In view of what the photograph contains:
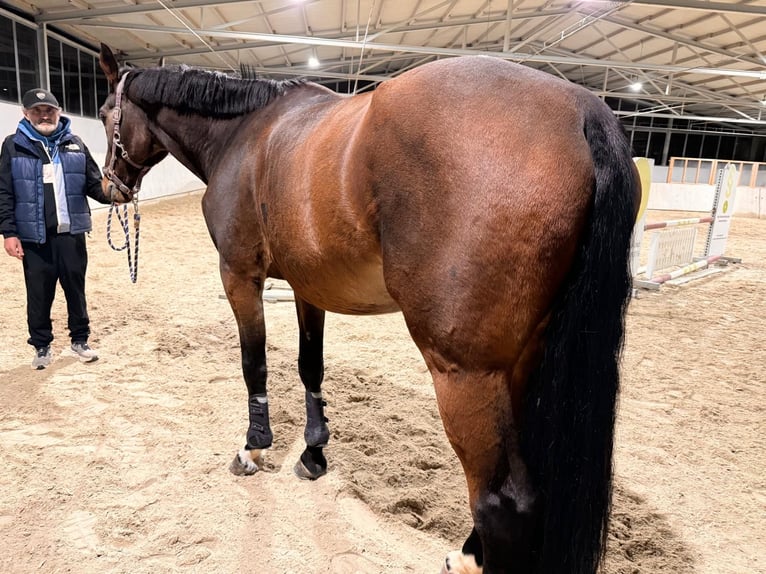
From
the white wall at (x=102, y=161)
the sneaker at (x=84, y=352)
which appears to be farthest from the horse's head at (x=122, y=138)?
the white wall at (x=102, y=161)

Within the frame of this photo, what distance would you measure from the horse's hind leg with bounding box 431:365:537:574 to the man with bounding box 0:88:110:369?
9.14ft

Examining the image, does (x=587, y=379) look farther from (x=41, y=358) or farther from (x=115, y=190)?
(x=41, y=358)

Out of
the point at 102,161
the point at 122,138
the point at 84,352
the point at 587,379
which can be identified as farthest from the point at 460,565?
the point at 102,161

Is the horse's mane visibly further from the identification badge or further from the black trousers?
the black trousers

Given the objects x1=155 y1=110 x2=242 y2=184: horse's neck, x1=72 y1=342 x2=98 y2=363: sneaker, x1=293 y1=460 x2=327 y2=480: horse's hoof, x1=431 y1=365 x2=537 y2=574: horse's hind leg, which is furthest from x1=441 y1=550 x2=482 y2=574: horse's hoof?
x1=72 y1=342 x2=98 y2=363: sneaker

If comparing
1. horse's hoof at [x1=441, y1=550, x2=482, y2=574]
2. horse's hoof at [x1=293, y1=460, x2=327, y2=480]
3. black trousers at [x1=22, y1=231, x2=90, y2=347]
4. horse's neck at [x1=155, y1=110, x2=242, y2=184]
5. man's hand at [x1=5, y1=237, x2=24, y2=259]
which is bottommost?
horse's hoof at [x1=293, y1=460, x2=327, y2=480]

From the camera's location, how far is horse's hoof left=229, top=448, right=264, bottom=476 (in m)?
2.34

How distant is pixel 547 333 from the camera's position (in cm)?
125

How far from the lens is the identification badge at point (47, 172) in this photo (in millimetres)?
3236

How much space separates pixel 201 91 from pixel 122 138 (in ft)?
2.06

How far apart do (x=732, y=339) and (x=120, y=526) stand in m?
5.17

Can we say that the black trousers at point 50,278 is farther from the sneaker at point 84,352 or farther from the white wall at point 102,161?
the white wall at point 102,161

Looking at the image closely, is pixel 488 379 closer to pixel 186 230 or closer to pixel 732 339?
pixel 732 339

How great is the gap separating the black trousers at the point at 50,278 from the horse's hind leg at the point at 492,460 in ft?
10.8
